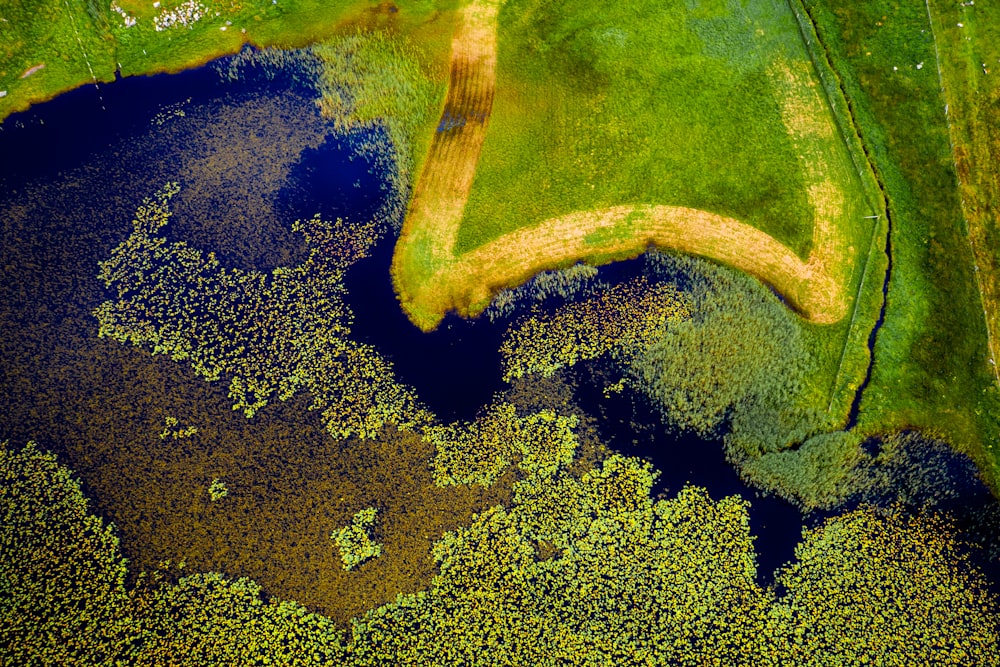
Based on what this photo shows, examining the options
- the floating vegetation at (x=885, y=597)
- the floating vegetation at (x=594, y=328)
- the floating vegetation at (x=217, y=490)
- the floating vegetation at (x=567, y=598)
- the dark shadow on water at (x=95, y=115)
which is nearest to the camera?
the floating vegetation at (x=567, y=598)

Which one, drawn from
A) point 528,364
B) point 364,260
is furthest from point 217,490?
point 528,364

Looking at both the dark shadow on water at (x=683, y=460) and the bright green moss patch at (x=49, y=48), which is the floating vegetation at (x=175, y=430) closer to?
the dark shadow on water at (x=683, y=460)

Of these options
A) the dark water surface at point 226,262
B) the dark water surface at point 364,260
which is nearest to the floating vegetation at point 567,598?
the dark water surface at point 226,262

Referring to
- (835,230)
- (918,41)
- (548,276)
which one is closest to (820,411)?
(835,230)

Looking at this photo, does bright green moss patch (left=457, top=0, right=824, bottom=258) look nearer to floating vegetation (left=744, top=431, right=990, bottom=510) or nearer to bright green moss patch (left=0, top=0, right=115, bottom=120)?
floating vegetation (left=744, top=431, right=990, bottom=510)

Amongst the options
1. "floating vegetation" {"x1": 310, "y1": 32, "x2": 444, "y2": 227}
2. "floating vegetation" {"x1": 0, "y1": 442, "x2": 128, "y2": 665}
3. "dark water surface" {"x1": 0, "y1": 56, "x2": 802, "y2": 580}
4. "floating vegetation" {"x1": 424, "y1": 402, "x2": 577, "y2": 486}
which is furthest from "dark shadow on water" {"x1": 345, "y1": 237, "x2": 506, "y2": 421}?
"floating vegetation" {"x1": 0, "y1": 442, "x2": 128, "y2": 665}

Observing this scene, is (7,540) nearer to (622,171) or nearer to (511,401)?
(511,401)

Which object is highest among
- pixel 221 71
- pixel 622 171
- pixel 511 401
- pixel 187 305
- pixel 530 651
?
pixel 221 71
